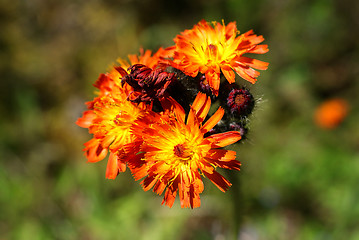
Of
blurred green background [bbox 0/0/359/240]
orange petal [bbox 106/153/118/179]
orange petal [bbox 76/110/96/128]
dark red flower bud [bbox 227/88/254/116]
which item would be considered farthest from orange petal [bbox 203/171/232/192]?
blurred green background [bbox 0/0/359/240]

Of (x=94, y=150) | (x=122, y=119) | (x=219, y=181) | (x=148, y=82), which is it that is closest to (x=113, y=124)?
(x=122, y=119)

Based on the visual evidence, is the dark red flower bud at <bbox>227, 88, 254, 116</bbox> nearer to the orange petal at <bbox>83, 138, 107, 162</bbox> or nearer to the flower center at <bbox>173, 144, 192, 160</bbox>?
the flower center at <bbox>173, 144, 192, 160</bbox>

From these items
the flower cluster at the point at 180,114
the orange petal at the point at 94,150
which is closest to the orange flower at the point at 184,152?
the flower cluster at the point at 180,114

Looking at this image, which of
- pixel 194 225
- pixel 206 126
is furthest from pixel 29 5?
pixel 206 126

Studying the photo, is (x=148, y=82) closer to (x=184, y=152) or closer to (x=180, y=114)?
(x=180, y=114)

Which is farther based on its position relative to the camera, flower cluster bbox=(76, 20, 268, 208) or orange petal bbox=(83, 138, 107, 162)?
orange petal bbox=(83, 138, 107, 162)

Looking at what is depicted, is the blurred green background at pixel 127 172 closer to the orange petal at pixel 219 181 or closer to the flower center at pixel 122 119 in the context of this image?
the orange petal at pixel 219 181

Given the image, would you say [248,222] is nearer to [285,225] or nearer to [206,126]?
[285,225]
